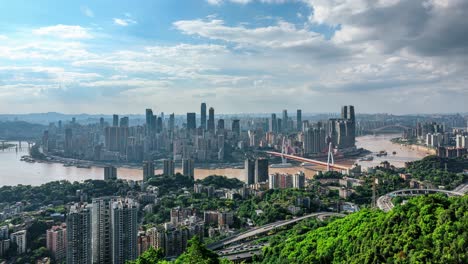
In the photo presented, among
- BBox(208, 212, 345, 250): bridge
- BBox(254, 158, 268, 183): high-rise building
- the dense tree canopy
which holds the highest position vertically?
BBox(254, 158, 268, 183): high-rise building

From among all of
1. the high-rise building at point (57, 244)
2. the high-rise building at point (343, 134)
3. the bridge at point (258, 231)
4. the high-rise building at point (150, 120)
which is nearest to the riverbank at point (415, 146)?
the high-rise building at point (343, 134)

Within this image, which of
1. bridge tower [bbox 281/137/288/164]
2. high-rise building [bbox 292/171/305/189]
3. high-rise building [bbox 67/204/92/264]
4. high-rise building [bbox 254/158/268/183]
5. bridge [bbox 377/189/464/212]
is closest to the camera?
high-rise building [bbox 67/204/92/264]

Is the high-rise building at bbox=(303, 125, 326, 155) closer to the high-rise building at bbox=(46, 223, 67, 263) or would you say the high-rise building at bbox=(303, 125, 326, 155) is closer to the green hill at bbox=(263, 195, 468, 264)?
the high-rise building at bbox=(46, 223, 67, 263)

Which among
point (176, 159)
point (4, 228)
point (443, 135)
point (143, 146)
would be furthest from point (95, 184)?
point (443, 135)

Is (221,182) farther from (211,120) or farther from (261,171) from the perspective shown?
(211,120)

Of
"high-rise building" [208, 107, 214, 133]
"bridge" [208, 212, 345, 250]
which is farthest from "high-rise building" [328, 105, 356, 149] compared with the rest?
"bridge" [208, 212, 345, 250]

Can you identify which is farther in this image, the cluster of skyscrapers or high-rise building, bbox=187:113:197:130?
high-rise building, bbox=187:113:197:130

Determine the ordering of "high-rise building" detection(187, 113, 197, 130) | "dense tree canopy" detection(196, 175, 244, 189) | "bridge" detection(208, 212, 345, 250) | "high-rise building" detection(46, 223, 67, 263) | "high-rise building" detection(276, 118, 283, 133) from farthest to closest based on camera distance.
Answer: "high-rise building" detection(276, 118, 283, 133), "high-rise building" detection(187, 113, 197, 130), "dense tree canopy" detection(196, 175, 244, 189), "bridge" detection(208, 212, 345, 250), "high-rise building" detection(46, 223, 67, 263)

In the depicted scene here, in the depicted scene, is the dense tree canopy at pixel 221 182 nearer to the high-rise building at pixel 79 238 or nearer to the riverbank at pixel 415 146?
the high-rise building at pixel 79 238
